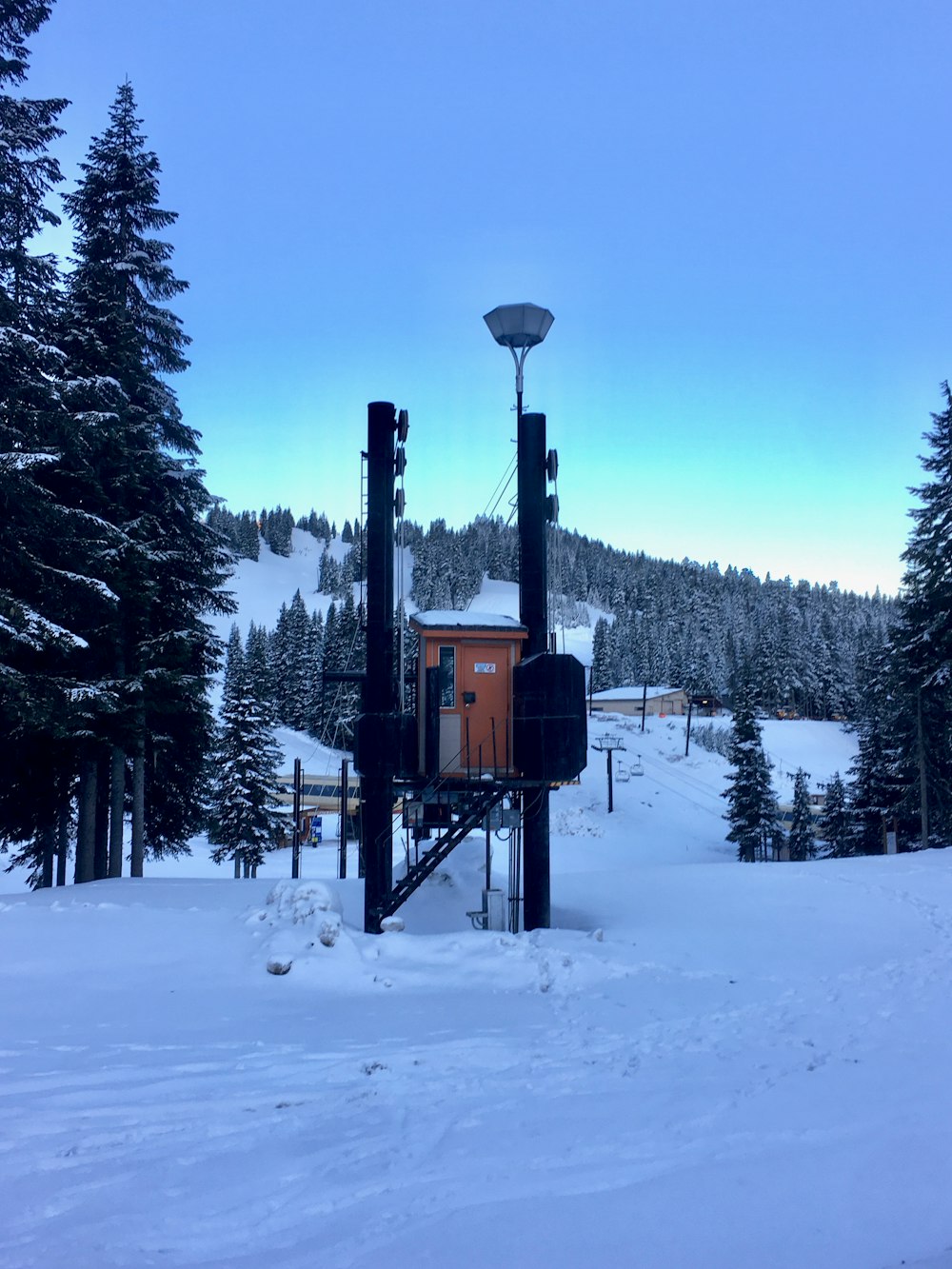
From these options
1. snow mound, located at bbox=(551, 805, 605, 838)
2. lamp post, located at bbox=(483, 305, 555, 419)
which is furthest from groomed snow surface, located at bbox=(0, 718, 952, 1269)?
snow mound, located at bbox=(551, 805, 605, 838)

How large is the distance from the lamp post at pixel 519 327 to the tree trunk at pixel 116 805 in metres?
12.1

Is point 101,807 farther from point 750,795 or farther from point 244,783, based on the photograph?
point 750,795

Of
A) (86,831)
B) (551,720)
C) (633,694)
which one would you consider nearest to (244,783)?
(86,831)

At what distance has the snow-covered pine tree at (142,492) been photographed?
61.0 ft

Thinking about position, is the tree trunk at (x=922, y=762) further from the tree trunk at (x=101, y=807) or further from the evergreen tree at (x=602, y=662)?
the evergreen tree at (x=602, y=662)

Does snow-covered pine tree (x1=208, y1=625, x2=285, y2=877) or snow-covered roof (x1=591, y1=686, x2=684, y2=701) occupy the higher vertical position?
snow-covered roof (x1=591, y1=686, x2=684, y2=701)

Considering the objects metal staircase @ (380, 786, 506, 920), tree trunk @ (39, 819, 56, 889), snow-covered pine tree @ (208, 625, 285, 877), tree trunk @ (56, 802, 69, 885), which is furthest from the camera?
snow-covered pine tree @ (208, 625, 285, 877)

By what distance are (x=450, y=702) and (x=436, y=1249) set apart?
10209 mm

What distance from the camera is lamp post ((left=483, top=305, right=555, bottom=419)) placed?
623 inches

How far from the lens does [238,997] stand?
10039 mm

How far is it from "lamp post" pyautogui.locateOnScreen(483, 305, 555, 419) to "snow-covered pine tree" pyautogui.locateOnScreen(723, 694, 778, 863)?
1361 inches

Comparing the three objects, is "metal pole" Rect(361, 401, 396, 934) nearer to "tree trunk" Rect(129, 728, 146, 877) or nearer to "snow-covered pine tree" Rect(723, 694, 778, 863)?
"tree trunk" Rect(129, 728, 146, 877)

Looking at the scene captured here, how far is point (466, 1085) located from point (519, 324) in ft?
43.2

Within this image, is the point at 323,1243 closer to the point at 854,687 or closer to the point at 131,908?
the point at 131,908
